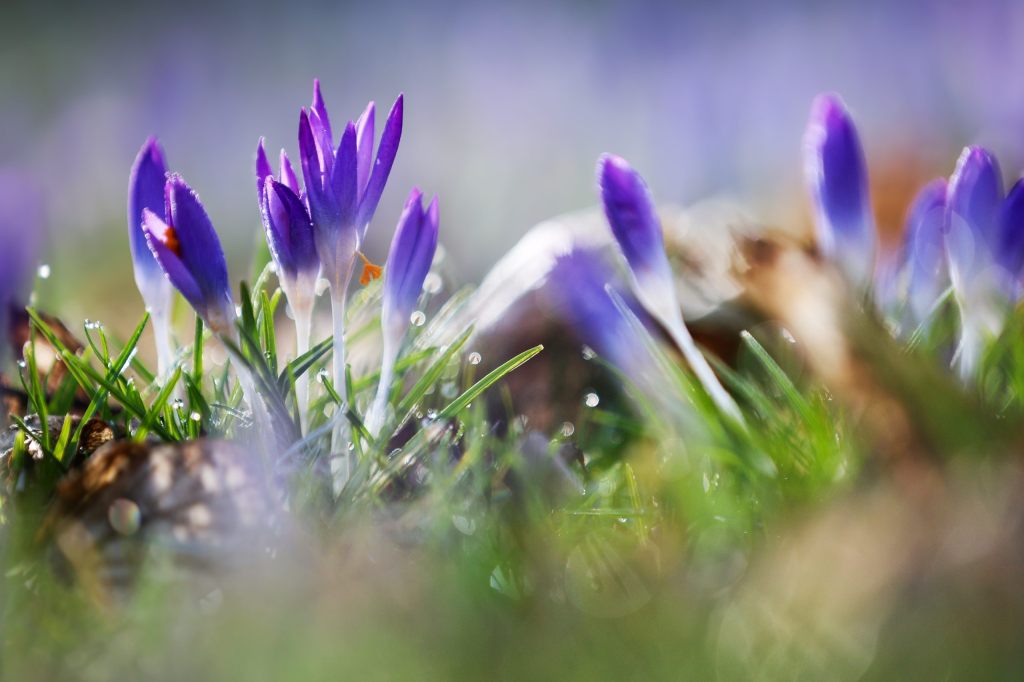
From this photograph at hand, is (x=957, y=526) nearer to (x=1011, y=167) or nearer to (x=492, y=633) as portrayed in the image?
(x=492, y=633)

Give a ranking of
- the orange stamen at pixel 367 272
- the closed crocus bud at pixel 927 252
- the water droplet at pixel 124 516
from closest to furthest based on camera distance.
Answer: the water droplet at pixel 124 516
the orange stamen at pixel 367 272
the closed crocus bud at pixel 927 252

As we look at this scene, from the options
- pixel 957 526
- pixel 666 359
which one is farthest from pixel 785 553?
pixel 666 359

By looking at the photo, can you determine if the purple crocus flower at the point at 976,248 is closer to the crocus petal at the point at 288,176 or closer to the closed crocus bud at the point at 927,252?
the closed crocus bud at the point at 927,252

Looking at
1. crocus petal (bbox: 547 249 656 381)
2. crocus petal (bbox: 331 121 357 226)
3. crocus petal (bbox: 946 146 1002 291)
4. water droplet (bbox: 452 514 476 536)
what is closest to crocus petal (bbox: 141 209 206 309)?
crocus petal (bbox: 331 121 357 226)

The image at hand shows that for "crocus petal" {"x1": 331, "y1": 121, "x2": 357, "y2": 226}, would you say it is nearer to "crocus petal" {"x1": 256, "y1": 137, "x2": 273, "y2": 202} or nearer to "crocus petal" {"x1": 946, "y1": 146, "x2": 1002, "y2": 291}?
"crocus petal" {"x1": 256, "y1": 137, "x2": 273, "y2": 202}

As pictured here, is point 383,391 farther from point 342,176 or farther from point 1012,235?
point 1012,235

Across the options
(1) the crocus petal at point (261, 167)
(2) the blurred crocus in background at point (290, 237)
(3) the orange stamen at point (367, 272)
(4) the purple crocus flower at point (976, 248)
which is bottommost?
(4) the purple crocus flower at point (976, 248)

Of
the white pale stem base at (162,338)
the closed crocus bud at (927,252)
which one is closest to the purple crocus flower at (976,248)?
the closed crocus bud at (927,252)
